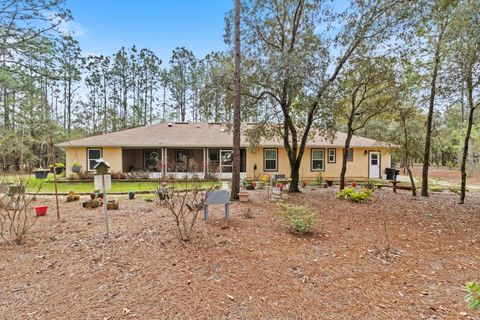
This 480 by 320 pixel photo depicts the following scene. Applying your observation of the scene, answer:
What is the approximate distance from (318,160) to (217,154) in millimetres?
6833

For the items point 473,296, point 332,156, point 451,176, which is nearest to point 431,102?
point 332,156

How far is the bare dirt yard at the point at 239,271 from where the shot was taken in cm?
281

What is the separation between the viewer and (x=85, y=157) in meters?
15.7

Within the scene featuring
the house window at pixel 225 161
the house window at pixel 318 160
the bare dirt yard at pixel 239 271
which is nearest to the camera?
the bare dirt yard at pixel 239 271

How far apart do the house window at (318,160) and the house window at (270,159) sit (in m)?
2.57

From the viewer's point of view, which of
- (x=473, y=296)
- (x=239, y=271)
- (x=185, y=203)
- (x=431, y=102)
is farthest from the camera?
(x=431, y=102)

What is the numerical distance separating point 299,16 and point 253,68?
2.64 meters

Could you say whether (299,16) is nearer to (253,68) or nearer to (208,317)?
(253,68)

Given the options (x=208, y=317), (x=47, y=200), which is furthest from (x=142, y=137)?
(x=208, y=317)

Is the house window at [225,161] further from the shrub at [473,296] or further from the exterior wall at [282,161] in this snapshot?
the shrub at [473,296]

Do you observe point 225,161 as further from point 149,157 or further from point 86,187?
point 86,187

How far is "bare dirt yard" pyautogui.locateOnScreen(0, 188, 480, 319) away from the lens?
2811 mm

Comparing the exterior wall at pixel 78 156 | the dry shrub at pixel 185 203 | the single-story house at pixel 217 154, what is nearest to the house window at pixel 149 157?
the single-story house at pixel 217 154

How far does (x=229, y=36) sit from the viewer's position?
955cm
